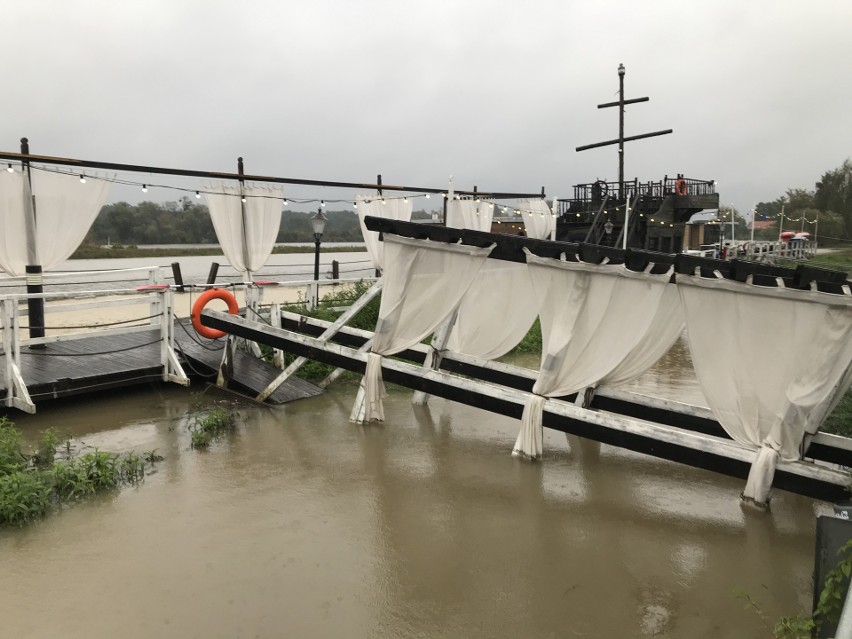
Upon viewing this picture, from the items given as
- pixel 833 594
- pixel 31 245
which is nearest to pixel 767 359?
pixel 833 594

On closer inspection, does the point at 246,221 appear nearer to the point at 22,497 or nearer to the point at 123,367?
the point at 123,367

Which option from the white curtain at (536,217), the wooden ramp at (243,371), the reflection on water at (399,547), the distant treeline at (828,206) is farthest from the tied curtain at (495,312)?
the distant treeline at (828,206)

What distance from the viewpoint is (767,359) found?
5469 millimetres

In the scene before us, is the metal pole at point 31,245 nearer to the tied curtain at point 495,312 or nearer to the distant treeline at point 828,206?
the tied curtain at point 495,312

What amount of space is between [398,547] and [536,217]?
63.2 feet

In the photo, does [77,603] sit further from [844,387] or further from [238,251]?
[238,251]

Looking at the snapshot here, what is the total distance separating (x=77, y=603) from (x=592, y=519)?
399cm

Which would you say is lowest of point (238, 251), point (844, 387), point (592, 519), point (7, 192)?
point (592, 519)

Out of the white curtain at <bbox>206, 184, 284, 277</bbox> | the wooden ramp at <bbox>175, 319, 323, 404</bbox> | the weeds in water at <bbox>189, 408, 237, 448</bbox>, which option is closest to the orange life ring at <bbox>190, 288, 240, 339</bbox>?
the wooden ramp at <bbox>175, 319, 323, 404</bbox>

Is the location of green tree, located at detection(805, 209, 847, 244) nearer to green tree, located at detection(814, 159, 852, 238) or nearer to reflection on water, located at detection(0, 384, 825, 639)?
green tree, located at detection(814, 159, 852, 238)

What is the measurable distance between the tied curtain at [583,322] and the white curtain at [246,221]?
7211 millimetres

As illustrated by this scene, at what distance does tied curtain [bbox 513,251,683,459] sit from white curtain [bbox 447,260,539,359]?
1376mm

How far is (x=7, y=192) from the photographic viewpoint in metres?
8.75

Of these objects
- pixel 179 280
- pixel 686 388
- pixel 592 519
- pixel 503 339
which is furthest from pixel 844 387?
pixel 179 280
